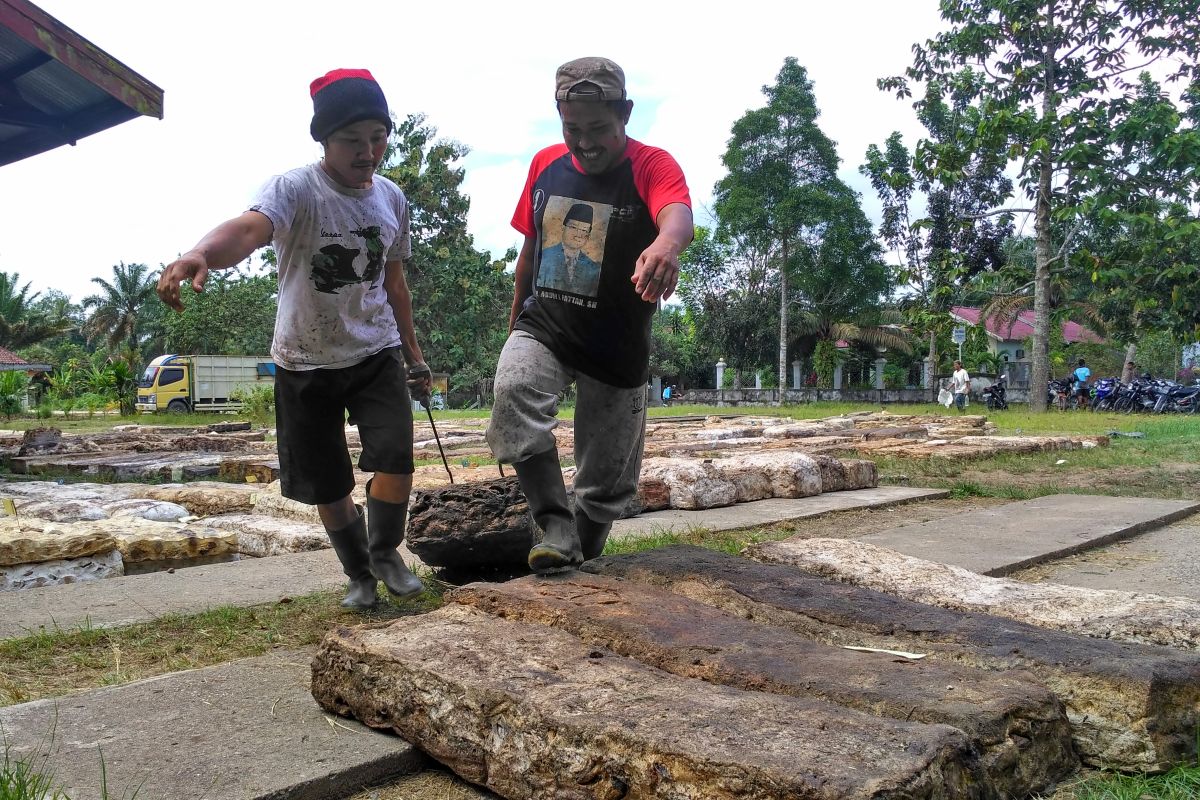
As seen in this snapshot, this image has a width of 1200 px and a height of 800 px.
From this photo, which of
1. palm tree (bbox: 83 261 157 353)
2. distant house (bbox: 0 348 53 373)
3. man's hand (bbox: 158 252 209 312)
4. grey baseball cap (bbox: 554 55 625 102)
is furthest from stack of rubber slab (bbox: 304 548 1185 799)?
palm tree (bbox: 83 261 157 353)

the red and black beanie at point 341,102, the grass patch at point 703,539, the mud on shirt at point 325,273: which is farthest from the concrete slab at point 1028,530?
the red and black beanie at point 341,102

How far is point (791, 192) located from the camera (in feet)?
99.5

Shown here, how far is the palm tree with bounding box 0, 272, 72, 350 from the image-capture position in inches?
1639

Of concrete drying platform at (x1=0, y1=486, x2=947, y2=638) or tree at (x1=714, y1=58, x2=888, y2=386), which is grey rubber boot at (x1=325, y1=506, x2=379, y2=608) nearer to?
concrete drying platform at (x1=0, y1=486, x2=947, y2=638)

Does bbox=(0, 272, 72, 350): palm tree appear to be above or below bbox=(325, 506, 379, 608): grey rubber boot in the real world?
above

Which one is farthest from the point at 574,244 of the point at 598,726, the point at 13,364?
the point at 13,364

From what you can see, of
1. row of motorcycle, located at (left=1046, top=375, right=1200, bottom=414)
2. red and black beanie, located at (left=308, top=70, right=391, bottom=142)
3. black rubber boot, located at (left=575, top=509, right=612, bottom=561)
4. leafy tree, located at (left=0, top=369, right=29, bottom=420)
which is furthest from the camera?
leafy tree, located at (left=0, top=369, right=29, bottom=420)

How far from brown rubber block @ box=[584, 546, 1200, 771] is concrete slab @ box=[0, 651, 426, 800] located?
0.98 meters

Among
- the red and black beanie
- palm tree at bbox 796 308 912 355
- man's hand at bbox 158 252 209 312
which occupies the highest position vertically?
palm tree at bbox 796 308 912 355

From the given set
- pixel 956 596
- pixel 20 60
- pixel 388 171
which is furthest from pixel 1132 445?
pixel 388 171

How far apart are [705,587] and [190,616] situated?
5.12 ft

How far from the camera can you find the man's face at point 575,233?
276cm

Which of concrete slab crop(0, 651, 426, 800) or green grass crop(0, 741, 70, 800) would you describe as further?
concrete slab crop(0, 651, 426, 800)

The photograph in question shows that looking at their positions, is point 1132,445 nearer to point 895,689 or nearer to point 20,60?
point 895,689
